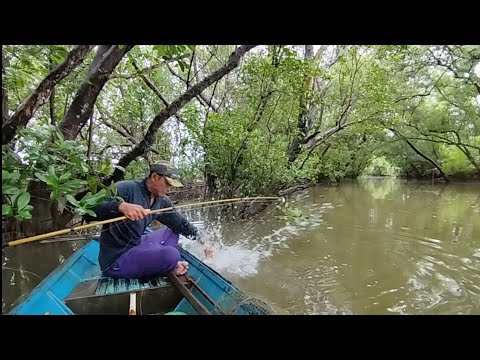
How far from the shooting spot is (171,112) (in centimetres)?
493

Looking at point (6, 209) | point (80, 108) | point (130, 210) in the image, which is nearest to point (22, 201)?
point (6, 209)

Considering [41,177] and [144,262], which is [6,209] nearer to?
[41,177]

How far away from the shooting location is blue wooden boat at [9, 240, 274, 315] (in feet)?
7.86

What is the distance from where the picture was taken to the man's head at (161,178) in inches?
117

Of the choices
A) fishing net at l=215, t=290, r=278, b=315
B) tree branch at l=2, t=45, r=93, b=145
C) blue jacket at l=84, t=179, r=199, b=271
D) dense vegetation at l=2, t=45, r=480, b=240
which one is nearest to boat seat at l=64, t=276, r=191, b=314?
blue jacket at l=84, t=179, r=199, b=271

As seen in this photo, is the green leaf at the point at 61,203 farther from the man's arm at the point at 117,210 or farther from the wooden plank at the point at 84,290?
the wooden plank at the point at 84,290

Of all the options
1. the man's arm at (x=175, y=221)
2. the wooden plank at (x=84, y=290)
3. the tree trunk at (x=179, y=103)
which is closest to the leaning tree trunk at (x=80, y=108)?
the tree trunk at (x=179, y=103)

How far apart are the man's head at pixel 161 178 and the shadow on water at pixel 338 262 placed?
1276mm

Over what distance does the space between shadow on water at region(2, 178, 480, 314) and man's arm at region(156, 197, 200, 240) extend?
117 centimetres

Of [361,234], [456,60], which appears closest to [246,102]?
[361,234]

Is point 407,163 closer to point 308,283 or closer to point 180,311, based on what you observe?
point 308,283

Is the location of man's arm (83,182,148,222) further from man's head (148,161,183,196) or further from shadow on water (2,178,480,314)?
shadow on water (2,178,480,314)

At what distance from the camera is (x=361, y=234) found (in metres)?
7.09
